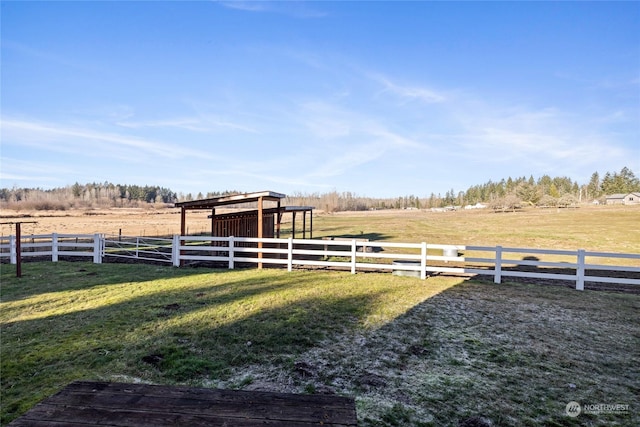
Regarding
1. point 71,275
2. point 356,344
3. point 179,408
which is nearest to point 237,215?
point 71,275

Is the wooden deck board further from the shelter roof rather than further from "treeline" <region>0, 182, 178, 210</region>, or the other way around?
"treeline" <region>0, 182, 178, 210</region>

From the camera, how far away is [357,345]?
5.24 meters

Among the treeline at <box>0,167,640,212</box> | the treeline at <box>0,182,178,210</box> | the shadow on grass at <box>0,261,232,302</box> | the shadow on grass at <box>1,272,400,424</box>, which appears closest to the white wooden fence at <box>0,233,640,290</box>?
the shadow on grass at <box>0,261,232,302</box>

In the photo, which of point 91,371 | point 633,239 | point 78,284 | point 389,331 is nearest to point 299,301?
point 389,331

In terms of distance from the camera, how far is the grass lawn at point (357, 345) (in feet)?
12.6

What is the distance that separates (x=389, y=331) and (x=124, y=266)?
10961 mm

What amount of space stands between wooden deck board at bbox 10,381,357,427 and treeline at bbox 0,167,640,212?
267ft

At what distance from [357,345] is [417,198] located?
162 meters

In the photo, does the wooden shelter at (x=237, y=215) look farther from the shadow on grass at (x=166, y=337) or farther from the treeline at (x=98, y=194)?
the treeline at (x=98, y=194)

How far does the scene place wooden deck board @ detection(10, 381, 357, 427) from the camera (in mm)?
2107

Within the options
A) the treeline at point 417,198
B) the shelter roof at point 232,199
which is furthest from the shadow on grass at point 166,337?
the treeline at point 417,198

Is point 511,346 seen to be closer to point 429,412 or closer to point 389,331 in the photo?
point 389,331

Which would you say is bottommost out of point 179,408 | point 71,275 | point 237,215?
point 71,275

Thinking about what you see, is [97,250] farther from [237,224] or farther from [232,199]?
[232,199]
